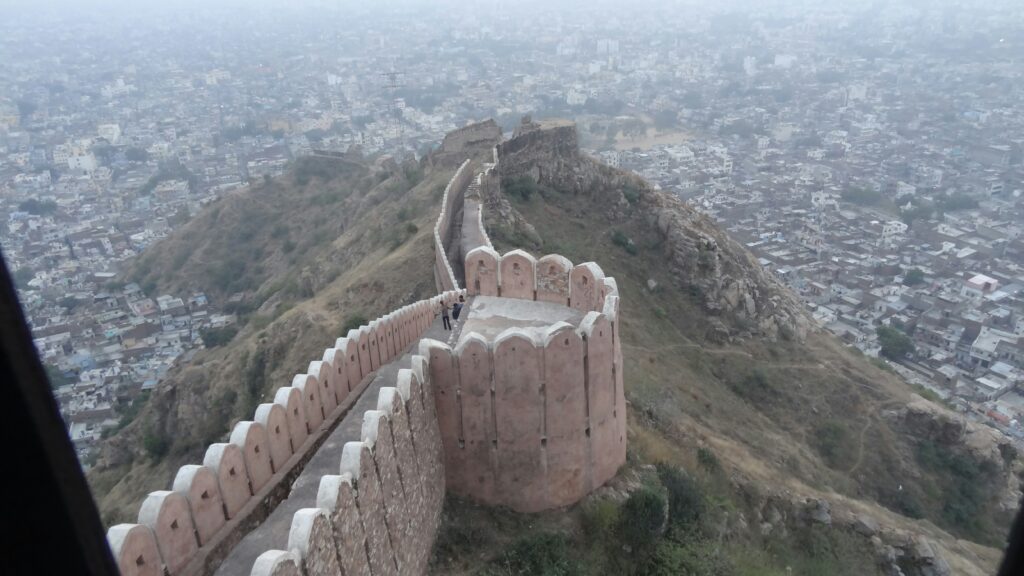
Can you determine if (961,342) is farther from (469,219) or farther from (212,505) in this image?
(212,505)

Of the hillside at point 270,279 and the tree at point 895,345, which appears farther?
the tree at point 895,345

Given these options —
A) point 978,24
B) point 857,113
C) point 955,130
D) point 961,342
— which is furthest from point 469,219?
point 978,24

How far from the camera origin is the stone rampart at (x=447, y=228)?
22.9 metres

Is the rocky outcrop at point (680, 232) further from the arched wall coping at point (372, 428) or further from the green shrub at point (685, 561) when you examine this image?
the arched wall coping at point (372, 428)

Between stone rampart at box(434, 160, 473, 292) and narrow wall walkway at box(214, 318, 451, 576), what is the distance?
8138mm

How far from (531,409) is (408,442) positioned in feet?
7.60

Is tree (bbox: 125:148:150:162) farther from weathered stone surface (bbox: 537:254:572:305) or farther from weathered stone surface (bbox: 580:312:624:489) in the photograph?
weathered stone surface (bbox: 580:312:624:489)

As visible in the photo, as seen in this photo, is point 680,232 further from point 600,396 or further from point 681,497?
point 600,396

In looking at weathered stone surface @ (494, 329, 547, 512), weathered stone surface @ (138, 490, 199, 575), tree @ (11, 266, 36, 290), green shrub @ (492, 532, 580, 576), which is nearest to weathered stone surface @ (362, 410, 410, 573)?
green shrub @ (492, 532, 580, 576)

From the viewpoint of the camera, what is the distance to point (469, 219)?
2980 cm

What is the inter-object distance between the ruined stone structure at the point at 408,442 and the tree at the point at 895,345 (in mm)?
38930

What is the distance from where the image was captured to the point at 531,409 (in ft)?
40.3

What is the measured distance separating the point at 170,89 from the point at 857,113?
427 ft

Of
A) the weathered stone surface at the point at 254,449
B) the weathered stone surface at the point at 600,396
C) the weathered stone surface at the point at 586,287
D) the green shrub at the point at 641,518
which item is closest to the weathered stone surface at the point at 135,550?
the weathered stone surface at the point at 254,449
